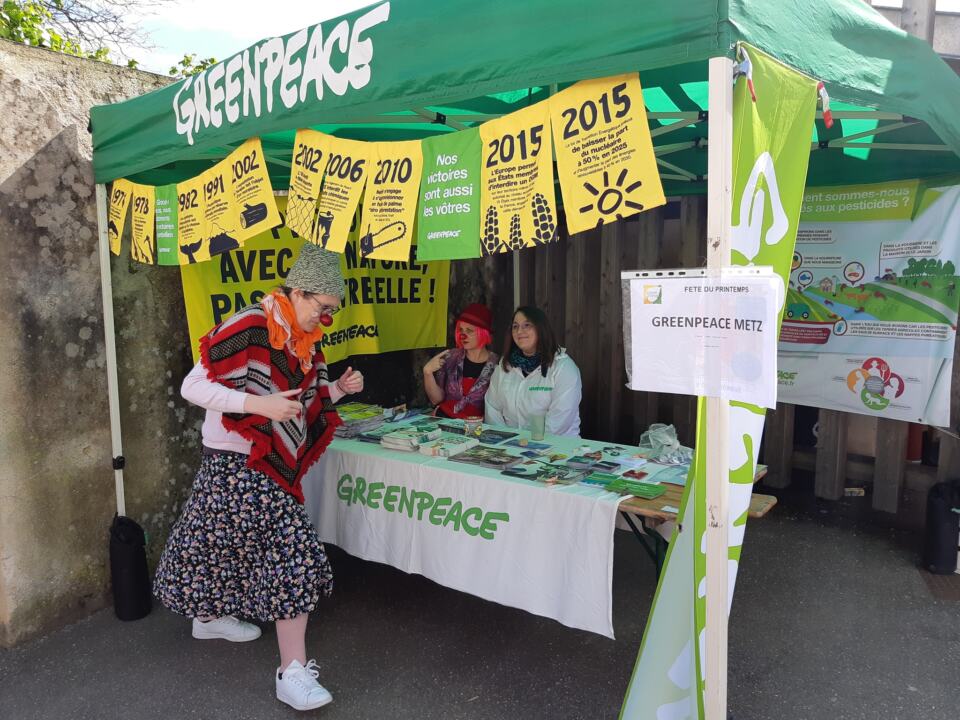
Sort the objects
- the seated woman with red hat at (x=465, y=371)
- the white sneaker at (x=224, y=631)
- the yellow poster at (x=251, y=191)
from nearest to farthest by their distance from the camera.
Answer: the yellow poster at (x=251, y=191), the white sneaker at (x=224, y=631), the seated woman with red hat at (x=465, y=371)

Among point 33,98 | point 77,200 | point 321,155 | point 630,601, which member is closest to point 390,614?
point 630,601

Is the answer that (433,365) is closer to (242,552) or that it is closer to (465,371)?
(465,371)

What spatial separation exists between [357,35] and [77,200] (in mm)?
1725

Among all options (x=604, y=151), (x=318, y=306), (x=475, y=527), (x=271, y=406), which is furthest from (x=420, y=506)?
(x=604, y=151)

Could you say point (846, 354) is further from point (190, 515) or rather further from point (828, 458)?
point (190, 515)

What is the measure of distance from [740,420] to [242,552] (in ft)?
6.37

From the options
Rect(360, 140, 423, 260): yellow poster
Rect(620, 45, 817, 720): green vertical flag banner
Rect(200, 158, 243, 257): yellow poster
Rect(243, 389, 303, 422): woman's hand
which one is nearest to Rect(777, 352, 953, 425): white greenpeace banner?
Rect(620, 45, 817, 720): green vertical flag banner

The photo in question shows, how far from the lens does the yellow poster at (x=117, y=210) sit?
126 inches

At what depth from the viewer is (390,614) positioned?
3.29 m

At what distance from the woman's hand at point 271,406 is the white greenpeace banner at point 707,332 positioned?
1273 mm

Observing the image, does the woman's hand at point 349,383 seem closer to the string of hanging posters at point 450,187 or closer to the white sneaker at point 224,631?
the string of hanging posters at point 450,187

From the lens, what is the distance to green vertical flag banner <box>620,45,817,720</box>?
1.71 m

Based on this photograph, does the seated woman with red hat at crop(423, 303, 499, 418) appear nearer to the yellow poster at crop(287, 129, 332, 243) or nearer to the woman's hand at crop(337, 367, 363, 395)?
the woman's hand at crop(337, 367, 363, 395)

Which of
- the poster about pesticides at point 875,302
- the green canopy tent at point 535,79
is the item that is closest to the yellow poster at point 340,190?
the green canopy tent at point 535,79
